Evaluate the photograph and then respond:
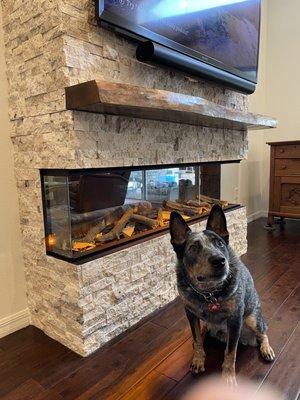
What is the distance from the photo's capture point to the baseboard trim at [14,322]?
1.61m

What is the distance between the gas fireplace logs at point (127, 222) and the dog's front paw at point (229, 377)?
0.83 m

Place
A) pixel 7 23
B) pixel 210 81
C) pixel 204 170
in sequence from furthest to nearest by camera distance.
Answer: pixel 204 170, pixel 210 81, pixel 7 23

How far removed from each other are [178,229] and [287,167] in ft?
Answer: 8.67

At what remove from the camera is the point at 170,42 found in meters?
1.66

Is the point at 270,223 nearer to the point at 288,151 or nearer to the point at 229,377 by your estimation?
the point at 288,151

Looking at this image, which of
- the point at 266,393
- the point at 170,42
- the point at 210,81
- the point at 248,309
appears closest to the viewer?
the point at 266,393

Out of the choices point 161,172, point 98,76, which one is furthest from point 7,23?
point 161,172

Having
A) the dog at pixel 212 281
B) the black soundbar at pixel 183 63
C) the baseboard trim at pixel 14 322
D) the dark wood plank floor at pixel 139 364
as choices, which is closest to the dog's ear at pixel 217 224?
the dog at pixel 212 281

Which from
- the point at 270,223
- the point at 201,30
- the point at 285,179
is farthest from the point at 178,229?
the point at 270,223

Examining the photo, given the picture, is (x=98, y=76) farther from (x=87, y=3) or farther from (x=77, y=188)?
(x=77, y=188)

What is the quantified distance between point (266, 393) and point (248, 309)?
0.32m

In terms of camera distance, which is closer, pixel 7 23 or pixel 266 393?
pixel 266 393

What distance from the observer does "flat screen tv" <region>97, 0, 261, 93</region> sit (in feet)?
4.78

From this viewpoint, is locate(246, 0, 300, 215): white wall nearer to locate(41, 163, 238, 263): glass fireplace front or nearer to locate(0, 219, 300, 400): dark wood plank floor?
locate(41, 163, 238, 263): glass fireplace front
